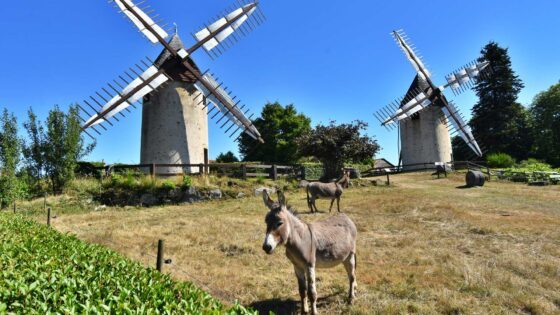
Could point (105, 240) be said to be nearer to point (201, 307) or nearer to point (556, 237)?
point (201, 307)

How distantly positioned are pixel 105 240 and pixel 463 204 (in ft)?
45.0

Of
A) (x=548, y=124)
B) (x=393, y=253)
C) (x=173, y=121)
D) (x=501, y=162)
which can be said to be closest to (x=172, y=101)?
(x=173, y=121)

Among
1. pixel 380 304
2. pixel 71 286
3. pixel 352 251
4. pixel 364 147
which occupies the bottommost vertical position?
pixel 380 304

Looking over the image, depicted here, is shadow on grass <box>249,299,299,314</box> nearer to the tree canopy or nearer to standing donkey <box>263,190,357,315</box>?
standing donkey <box>263,190,357,315</box>

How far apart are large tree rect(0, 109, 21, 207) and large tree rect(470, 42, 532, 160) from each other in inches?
1813

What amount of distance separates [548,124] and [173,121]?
147 ft

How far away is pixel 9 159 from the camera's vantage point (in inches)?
715

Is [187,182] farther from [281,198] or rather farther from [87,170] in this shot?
[281,198]

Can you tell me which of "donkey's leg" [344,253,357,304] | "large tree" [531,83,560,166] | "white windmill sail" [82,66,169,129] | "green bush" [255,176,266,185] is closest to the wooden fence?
"green bush" [255,176,266,185]

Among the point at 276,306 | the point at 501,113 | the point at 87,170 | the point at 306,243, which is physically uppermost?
the point at 501,113

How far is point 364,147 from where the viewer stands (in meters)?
27.0

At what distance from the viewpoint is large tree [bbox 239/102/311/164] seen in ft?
149

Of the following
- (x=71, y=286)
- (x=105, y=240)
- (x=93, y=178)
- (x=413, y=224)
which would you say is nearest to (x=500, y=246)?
(x=413, y=224)

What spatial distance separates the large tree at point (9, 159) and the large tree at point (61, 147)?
59.2 inches
